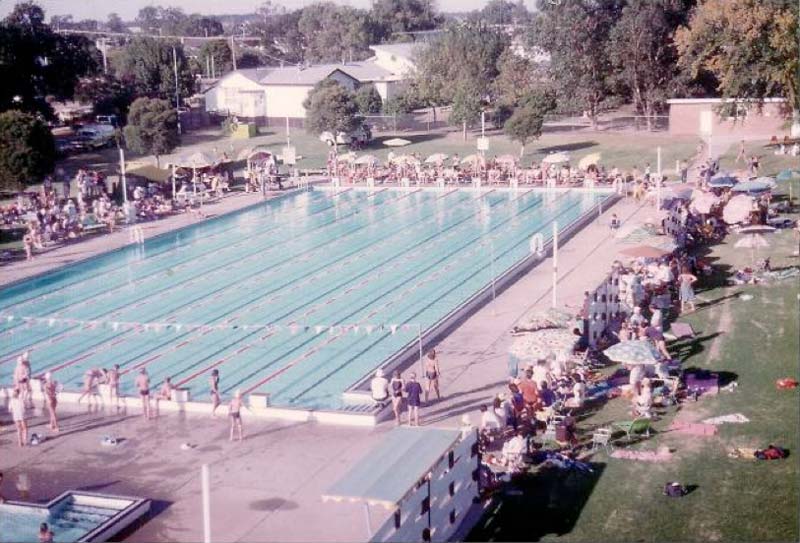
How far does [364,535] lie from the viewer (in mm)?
11344

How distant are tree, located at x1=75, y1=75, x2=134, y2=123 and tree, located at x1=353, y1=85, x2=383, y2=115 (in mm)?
16277

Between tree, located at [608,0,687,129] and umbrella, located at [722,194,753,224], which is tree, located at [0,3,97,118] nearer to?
tree, located at [608,0,687,129]

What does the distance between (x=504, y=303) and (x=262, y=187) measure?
66.5 ft

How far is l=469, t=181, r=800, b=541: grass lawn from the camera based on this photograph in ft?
36.2

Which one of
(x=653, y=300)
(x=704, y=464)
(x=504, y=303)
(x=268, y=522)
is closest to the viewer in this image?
(x=268, y=522)

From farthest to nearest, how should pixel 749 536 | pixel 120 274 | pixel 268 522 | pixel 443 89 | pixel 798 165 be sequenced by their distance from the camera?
pixel 443 89
pixel 798 165
pixel 120 274
pixel 268 522
pixel 749 536

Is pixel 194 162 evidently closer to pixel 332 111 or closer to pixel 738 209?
pixel 332 111

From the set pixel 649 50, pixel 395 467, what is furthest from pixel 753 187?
pixel 649 50

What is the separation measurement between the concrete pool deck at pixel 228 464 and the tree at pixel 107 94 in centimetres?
5171

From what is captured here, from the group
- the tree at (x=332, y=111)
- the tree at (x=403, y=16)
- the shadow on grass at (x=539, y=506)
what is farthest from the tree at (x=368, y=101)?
the tree at (x=403, y=16)

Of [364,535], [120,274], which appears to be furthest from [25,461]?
[120,274]

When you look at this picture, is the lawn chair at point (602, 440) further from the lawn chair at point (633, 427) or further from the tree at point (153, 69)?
the tree at point (153, 69)

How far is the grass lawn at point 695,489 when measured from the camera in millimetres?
11023

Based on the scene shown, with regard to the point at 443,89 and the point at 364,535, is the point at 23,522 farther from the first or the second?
the point at 443,89
